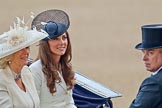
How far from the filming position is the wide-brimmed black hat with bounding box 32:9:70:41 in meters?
3.16

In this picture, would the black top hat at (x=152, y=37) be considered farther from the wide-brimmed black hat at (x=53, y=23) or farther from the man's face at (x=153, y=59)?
the wide-brimmed black hat at (x=53, y=23)

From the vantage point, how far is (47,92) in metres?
3.12

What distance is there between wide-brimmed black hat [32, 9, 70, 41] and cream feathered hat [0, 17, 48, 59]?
0.38 metres

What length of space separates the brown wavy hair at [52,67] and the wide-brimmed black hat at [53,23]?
89 millimetres

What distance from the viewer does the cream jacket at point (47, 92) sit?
10.2 ft

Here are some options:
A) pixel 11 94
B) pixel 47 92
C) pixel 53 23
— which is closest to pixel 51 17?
pixel 53 23

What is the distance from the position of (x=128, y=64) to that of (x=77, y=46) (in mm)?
729

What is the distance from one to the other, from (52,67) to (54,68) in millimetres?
17

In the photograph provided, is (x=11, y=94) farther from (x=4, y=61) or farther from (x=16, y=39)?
(x=16, y=39)

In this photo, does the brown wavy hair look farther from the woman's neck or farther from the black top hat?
the black top hat

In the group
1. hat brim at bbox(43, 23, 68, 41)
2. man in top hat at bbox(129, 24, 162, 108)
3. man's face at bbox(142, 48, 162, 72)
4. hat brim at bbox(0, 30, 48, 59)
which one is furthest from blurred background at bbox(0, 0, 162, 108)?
man's face at bbox(142, 48, 162, 72)

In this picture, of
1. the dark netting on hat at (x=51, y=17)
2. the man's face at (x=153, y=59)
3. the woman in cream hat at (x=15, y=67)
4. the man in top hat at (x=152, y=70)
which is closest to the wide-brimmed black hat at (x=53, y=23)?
the dark netting on hat at (x=51, y=17)

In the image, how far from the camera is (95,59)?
6.13 metres

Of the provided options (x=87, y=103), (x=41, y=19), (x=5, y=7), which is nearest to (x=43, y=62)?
(x=41, y=19)
